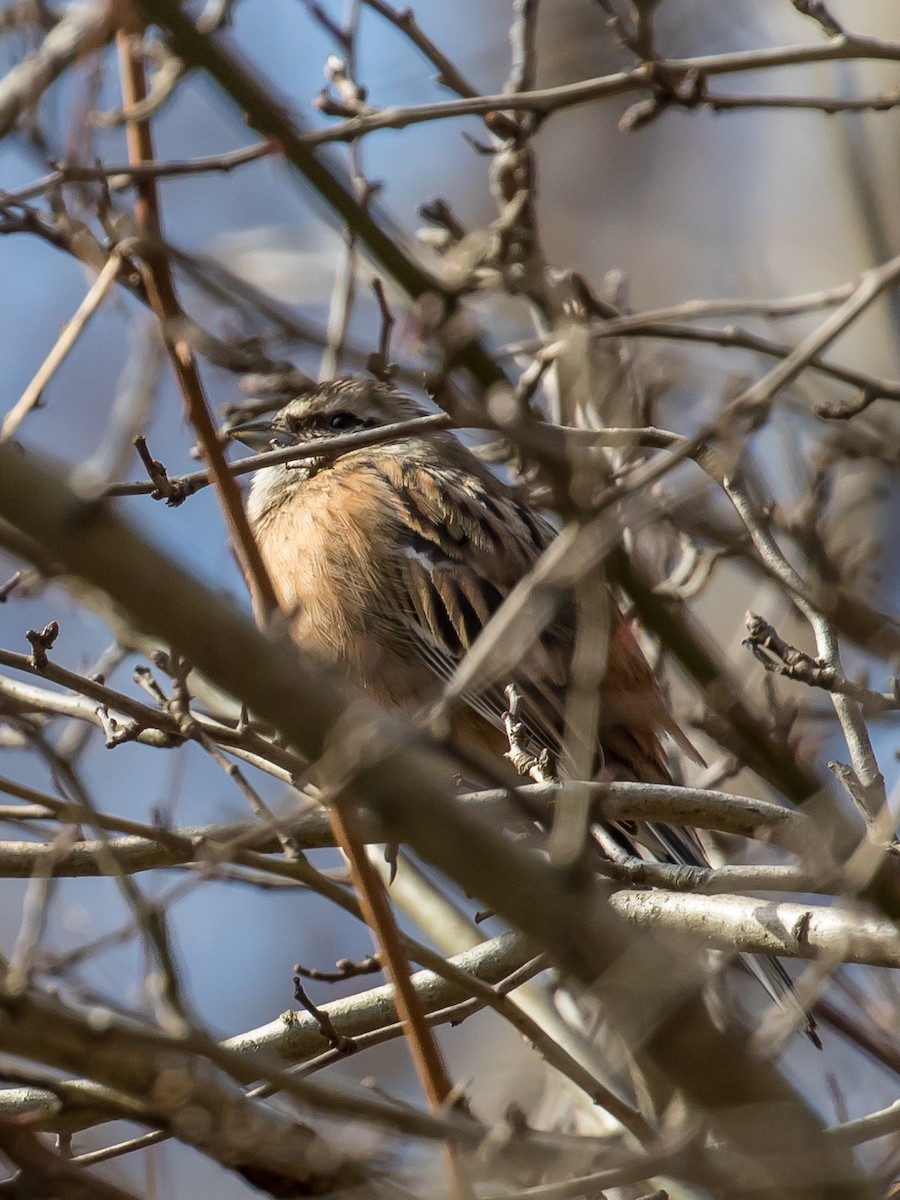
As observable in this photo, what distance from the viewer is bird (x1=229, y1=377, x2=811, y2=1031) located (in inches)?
225

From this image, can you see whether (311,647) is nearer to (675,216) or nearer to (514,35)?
(514,35)

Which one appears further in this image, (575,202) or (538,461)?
(575,202)

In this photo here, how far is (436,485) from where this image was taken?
21.6 feet

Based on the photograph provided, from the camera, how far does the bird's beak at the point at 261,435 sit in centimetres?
666

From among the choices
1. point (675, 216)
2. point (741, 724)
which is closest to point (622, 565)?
point (741, 724)

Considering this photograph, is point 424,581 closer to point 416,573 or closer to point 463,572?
point 416,573

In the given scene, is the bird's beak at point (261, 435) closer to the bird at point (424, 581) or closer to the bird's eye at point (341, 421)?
the bird at point (424, 581)

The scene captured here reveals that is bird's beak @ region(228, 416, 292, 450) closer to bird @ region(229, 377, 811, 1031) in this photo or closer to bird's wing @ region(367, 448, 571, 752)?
bird @ region(229, 377, 811, 1031)

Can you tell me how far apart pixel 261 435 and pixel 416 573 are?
1039mm

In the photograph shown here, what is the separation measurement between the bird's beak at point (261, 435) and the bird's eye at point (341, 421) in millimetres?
247

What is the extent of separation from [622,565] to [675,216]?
8174 mm

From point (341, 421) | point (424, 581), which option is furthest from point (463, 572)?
point (341, 421)

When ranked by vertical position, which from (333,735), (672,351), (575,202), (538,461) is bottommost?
(333,735)

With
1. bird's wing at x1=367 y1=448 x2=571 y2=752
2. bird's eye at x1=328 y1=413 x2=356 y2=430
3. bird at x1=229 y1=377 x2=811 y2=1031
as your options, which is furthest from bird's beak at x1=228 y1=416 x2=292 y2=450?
bird's wing at x1=367 y1=448 x2=571 y2=752
